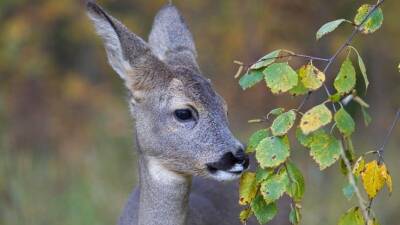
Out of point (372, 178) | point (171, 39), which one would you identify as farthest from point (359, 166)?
point (171, 39)

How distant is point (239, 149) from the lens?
217 inches

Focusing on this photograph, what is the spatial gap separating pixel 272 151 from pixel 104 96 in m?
10.8

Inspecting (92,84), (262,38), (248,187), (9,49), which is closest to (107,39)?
(248,187)

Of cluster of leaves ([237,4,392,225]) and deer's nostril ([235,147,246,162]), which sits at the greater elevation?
cluster of leaves ([237,4,392,225])

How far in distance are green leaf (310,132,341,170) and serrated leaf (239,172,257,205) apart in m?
0.51

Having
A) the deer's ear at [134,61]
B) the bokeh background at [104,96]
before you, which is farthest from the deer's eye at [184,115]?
the bokeh background at [104,96]

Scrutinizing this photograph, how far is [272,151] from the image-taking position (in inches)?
173

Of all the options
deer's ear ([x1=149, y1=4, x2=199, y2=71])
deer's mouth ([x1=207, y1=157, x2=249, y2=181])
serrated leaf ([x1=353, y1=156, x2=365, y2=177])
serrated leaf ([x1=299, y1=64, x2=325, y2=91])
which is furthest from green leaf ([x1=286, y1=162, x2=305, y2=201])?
deer's ear ([x1=149, y1=4, x2=199, y2=71])

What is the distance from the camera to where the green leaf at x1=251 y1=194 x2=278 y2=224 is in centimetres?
470

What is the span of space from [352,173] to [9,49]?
24.6 ft

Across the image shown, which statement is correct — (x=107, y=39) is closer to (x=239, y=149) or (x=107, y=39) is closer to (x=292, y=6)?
(x=239, y=149)

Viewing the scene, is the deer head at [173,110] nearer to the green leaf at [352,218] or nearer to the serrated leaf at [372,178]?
the green leaf at [352,218]

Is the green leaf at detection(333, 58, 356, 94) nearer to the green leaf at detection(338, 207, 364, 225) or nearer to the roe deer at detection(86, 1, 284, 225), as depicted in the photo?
the green leaf at detection(338, 207, 364, 225)

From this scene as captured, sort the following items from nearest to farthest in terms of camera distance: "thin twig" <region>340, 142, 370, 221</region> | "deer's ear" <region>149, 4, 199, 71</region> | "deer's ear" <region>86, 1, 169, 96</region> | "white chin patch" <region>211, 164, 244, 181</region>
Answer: "thin twig" <region>340, 142, 370, 221</region>
"white chin patch" <region>211, 164, 244, 181</region>
"deer's ear" <region>86, 1, 169, 96</region>
"deer's ear" <region>149, 4, 199, 71</region>
